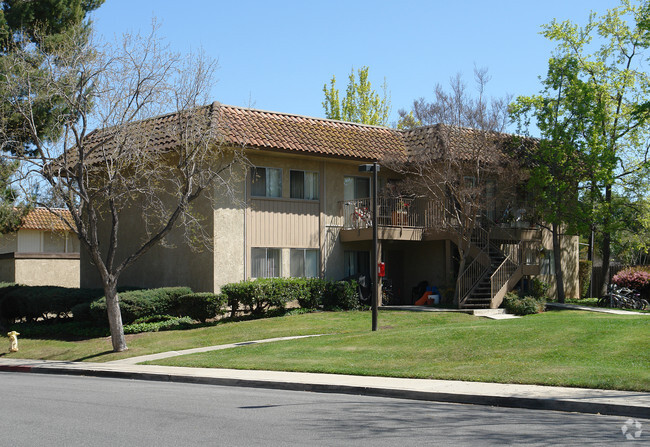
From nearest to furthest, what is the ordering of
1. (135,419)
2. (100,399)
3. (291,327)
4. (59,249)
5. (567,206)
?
(135,419)
(100,399)
(291,327)
(567,206)
(59,249)

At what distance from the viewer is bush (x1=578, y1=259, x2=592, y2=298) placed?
1416 inches

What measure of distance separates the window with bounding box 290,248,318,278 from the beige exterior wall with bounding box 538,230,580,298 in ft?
37.9

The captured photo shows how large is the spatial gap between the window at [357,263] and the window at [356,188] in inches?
88.7

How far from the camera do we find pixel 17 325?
2614cm

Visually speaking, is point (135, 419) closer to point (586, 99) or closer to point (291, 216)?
point (291, 216)

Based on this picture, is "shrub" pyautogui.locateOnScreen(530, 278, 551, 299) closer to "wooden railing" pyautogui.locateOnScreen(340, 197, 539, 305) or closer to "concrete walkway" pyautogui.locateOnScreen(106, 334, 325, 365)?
"wooden railing" pyautogui.locateOnScreen(340, 197, 539, 305)

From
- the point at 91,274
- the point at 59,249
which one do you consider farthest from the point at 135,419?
the point at 59,249

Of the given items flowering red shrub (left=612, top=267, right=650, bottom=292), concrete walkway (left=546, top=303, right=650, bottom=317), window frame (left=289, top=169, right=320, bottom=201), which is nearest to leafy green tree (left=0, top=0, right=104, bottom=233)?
window frame (left=289, top=169, right=320, bottom=201)

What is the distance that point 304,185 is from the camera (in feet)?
92.4

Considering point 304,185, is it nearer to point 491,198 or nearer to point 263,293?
point 263,293

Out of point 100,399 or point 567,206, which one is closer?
point 100,399

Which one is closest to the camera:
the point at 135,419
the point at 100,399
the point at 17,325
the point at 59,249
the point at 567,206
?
the point at 135,419

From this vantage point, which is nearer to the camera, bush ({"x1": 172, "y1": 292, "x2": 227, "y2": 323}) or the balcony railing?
bush ({"x1": 172, "y1": 292, "x2": 227, "y2": 323})

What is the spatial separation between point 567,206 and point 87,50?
779 inches
